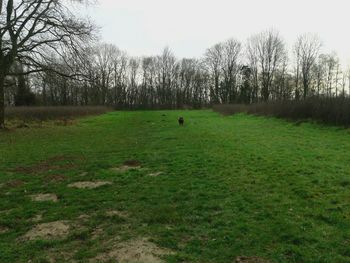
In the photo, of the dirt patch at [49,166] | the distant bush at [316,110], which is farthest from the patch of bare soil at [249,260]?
the distant bush at [316,110]

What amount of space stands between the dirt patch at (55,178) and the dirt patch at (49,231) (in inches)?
114

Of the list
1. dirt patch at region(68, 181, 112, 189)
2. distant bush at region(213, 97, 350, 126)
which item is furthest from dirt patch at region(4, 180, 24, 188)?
distant bush at region(213, 97, 350, 126)

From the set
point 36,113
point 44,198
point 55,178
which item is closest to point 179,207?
point 44,198

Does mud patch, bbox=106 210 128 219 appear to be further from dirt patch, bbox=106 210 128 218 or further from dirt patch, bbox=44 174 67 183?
dirt patch, bbox=44 174 67 183

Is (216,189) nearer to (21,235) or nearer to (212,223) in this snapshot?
(212,223)

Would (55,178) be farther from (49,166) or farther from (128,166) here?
(128,166)

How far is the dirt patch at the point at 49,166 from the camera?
8.95 meters

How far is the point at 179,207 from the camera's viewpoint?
5.68m

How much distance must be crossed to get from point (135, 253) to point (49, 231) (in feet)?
4.94

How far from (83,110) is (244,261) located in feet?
130

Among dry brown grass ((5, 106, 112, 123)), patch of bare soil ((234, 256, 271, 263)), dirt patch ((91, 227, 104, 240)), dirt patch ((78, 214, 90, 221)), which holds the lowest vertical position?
dirt patch ((91, 227, 104, 240))

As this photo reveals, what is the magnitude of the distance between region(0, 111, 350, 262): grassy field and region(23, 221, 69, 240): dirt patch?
15 millimetres

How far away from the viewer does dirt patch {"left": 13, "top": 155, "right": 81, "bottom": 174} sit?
8.95 metres

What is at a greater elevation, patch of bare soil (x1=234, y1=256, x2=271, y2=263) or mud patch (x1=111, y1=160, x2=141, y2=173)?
patch of bare soil (x1=234, y1=256, x2=271, y2=263)
